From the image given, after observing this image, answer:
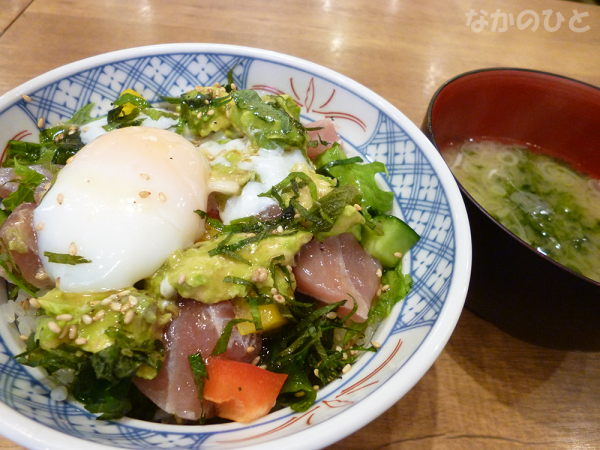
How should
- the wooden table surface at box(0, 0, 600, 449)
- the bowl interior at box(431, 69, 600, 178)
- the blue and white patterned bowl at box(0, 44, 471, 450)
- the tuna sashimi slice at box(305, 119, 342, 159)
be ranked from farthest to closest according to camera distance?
the bowl interior at box(431, 69, 600, 178) < the tuna sashimi slice at box(305, 119, 342, 159) < the wooden table surface at box(0, 0, 600, 449) < the blue and white patterned bowl at box(0, 44, 471, 450)

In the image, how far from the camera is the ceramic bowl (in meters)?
1.58

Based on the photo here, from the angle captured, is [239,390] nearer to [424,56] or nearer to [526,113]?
[526,113]

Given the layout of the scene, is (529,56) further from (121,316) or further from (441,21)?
(121,316)

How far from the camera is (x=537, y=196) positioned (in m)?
2.44

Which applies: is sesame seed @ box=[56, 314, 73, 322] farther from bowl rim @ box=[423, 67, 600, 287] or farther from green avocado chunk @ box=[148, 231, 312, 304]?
bowl rim @ box=[423, 67, 600, 287]

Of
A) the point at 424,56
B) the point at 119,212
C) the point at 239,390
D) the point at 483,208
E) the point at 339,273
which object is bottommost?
the point at 239,390

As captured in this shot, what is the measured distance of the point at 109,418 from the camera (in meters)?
1.31

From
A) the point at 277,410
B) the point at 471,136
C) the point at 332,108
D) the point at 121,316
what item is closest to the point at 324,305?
the point at 277,410

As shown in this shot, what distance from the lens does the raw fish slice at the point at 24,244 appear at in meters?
1.48

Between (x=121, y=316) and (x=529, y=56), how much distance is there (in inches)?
163

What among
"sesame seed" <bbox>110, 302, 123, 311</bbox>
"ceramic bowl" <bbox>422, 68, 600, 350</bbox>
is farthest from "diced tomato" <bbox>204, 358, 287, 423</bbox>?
"ceramic bowl" <bbox>422, 68, 600, 350</bbox>

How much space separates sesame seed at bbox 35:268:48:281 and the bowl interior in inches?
77.9

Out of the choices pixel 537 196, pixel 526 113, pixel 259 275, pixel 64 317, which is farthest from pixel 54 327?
pixel 526 113

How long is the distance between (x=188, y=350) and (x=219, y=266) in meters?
0.32
